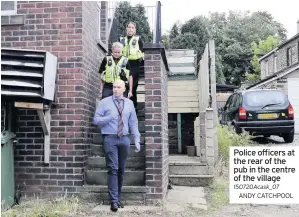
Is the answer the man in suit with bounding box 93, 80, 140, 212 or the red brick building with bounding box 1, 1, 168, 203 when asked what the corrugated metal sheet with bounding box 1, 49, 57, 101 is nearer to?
the red brick building with bounding box 1, 1, 168, 203

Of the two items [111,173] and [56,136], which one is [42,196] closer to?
[56,136]

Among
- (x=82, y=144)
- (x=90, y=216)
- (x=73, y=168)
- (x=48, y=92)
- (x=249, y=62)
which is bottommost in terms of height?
(x=90, y=216)

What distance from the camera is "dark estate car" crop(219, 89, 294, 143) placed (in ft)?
30.6

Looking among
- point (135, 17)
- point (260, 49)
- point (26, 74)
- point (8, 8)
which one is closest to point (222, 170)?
point (26, 74)

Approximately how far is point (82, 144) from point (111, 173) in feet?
2.99

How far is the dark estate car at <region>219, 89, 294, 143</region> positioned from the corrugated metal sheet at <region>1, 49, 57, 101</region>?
18.9 feet

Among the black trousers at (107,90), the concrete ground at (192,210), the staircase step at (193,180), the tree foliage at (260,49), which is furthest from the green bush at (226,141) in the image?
the tree foliage at (260,49)

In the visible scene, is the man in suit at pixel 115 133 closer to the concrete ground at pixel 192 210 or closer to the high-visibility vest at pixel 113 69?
the concrete ground at pixel 192 210

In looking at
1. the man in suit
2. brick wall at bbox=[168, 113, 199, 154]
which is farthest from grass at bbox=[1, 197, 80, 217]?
brick wall at bbox=[168, 113, 199, 154]

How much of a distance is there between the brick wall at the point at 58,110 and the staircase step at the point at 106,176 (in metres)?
0.14

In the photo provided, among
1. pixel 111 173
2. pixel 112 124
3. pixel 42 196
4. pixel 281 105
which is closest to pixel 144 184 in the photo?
pixel 111 173

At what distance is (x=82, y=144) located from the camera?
536cm

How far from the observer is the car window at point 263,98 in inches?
377

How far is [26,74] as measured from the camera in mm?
4738
